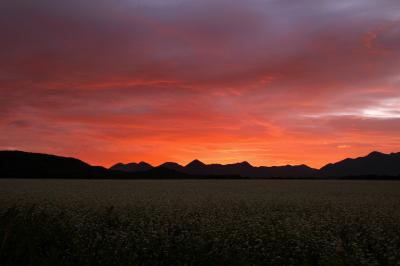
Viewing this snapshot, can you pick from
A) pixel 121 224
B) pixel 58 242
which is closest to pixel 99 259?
pixel 58 242

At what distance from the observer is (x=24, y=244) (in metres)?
11.5

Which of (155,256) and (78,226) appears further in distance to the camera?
(78,226)

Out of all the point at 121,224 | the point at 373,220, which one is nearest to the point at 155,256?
the point at 121,224

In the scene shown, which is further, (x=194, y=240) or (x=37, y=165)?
(x=37, y=165)

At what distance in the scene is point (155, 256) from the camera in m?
11.9

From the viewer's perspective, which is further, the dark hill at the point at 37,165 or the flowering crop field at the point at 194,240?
the dark hill at the point at 37,165

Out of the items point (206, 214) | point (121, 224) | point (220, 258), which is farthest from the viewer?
point (206, 214)

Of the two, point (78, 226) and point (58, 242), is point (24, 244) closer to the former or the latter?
point (58, 242)

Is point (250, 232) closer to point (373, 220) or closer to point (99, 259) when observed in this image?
point (99, 259)

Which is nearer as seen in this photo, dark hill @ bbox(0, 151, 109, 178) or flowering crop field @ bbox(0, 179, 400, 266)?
flowering crop field @ bbox(0, 179, 400, 266)

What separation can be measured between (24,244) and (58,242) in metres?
1.82

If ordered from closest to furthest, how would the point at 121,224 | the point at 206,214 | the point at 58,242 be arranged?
the point at 58,242
the point at 121,224
the point at 206,214

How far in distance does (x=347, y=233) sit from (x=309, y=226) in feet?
5.06

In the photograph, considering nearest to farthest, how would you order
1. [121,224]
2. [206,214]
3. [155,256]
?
[155,256], [121,224], [206,214]
